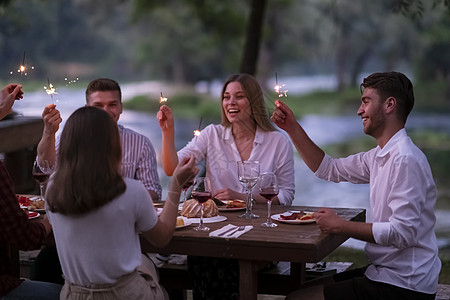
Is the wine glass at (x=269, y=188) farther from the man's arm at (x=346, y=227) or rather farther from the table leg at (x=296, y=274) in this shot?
the table leg at (x=296, y=274)

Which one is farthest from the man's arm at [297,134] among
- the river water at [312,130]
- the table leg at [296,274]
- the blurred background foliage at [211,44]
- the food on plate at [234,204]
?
the blurred background foliage at [211,44]

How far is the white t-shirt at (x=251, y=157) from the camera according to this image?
13.7 feet

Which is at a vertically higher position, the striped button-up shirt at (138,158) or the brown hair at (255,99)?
the brown hair at (255,99)

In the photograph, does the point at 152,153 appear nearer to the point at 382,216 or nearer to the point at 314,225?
the point at 314,225

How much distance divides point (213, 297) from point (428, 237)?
114 centimetres

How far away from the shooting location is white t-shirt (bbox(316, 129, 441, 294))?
290cm

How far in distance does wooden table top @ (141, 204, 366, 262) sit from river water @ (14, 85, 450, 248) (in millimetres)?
7617

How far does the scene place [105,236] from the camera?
252cm

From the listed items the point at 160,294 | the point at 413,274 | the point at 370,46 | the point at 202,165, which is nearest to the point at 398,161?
the point at 413,274

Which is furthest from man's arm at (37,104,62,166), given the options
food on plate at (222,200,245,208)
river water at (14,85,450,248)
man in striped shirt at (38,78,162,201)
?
river water at (14,85,450,248)

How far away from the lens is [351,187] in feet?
40.0

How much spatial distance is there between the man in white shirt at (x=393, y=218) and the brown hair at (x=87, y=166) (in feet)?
3.21

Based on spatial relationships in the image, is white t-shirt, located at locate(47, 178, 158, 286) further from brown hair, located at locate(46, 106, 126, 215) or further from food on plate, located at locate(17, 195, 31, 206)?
food on plate, located at locate(17, 195, 31, 206)

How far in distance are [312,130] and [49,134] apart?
1105 cm
